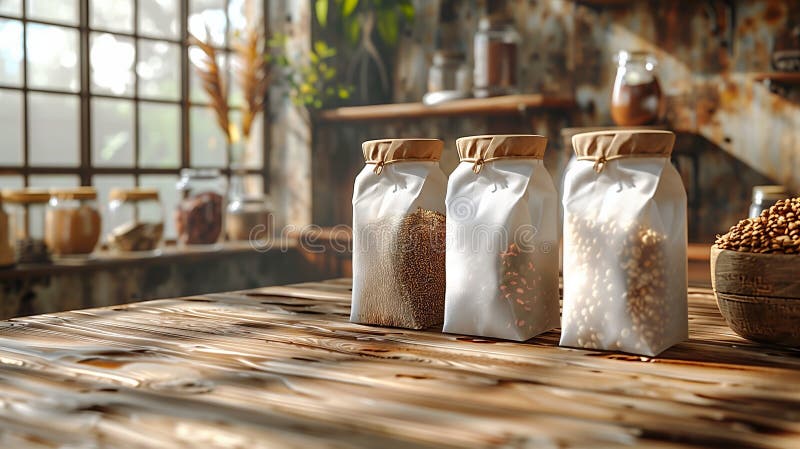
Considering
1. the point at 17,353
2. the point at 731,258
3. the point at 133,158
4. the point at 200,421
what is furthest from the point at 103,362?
the point at 133,158

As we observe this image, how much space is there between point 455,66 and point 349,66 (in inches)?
22.7

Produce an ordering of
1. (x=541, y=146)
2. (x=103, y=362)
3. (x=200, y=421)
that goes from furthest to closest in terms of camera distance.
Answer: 1. (x=541, y=146)
2. (x=103, y=362)
3. (x=200, y=421)

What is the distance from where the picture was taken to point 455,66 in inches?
123

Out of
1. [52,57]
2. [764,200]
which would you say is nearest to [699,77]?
[764,200]

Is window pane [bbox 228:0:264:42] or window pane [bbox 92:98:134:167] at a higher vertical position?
window pane [bbox 228:0:264:42]

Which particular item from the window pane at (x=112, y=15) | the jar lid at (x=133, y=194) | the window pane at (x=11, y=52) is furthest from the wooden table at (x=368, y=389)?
the window pane at (x=112, y=15)

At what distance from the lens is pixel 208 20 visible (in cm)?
328

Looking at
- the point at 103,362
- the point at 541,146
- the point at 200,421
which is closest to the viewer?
the point at 200,421

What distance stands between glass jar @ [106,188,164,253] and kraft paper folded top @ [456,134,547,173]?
1958 millimetres

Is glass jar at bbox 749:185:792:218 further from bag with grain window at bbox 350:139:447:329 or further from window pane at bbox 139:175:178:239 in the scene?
window pane at bbox 139:175:178:239

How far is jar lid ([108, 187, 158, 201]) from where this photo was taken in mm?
2604

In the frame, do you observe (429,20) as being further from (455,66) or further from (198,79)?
(198,79)

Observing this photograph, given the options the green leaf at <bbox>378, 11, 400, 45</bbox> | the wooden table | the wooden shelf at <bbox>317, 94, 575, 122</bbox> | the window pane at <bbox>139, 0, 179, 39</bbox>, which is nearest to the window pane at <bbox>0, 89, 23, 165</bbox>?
the window pane at <bbox>139, 0, 179, 39</bbox>

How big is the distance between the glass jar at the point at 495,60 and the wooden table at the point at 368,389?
2.09 m
